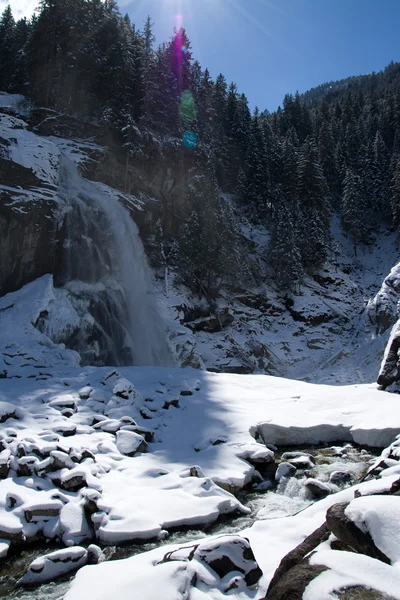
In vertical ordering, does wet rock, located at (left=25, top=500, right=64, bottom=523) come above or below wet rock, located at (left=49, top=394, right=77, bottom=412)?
below

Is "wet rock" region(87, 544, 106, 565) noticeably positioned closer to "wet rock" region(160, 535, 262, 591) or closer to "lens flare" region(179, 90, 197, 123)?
"wet rock" region(160, 535, 262, 591)

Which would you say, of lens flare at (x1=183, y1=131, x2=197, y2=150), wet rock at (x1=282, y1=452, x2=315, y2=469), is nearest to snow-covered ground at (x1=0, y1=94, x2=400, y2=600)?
wet rock at (x1=282, y1=452, x2=315, y2=469)

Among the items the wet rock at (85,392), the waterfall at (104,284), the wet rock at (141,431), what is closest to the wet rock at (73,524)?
the wet rock at (141,431)

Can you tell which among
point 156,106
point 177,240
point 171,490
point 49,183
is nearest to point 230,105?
point 156,106

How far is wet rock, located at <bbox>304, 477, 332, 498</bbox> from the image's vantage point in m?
7.64

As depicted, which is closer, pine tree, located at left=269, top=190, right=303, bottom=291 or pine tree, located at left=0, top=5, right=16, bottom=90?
pine tree, located at left=269, top=190, right=303, bottom=291

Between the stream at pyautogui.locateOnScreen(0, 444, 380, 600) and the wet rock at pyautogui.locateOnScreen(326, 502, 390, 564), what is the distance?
9.74 ft

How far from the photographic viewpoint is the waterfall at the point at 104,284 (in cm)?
2138

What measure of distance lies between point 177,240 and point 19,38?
2946 cm

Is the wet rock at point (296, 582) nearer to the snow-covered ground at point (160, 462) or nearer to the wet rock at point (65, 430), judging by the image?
the snow-covered ground at point (160, 462)

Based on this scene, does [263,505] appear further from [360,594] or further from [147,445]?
[360,594]

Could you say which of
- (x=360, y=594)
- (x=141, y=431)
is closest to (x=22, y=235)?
(x=141, y=431)

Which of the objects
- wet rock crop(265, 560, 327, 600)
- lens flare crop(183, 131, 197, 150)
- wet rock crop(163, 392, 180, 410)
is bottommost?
wet rock crop(163, 392, 180, 410)

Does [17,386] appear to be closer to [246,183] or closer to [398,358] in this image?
[398,358]
